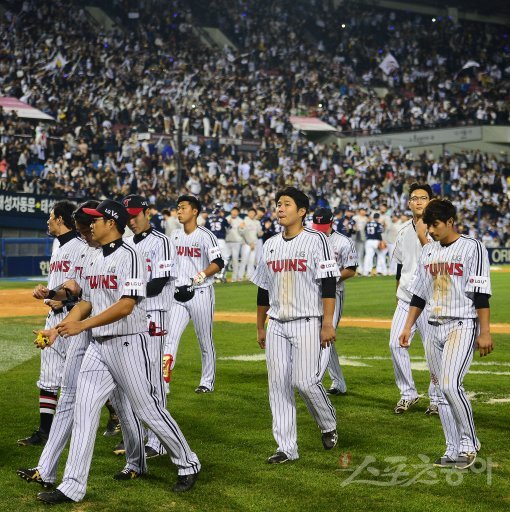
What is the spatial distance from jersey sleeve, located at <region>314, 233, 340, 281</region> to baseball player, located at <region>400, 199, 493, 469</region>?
29.1 inches

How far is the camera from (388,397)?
10016 mm

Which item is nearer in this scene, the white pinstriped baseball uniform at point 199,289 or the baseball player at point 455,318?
the baseball player at point 455,318

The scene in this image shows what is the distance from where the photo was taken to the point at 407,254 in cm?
956

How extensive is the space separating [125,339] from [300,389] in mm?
1649

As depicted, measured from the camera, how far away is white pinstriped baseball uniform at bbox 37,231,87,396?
7.73 metres

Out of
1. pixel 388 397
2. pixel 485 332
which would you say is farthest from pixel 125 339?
pixel 388 397

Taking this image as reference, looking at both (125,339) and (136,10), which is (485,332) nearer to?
(125,339)

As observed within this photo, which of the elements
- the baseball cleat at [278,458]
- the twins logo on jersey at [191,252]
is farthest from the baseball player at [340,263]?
the baseball cleat at [278,458]

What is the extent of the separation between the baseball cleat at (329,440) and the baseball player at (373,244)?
23.1 m

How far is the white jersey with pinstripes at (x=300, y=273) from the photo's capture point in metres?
7.20

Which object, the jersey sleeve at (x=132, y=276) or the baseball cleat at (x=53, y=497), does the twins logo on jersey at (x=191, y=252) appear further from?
the baseball cleat at (x=53, y=497)

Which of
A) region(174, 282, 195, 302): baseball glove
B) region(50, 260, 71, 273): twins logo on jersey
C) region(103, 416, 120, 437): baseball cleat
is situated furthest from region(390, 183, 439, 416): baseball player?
region(50, 260, 71, 273): twins logo on jersey

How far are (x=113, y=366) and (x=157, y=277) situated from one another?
1601mm

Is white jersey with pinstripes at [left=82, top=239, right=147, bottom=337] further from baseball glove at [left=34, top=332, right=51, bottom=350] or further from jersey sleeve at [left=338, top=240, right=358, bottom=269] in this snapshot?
jersey sleeve at [left=338, top=240, right=358, bottom=269]
